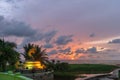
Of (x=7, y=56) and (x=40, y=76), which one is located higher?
(x=7, y=56)

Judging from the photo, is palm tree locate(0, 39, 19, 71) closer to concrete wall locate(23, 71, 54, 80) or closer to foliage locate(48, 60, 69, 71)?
concrete wall locate(23, 71, 54, 80)

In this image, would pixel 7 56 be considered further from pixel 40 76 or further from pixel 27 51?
pixel 27 51

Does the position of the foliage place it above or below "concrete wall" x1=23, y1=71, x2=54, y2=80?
above

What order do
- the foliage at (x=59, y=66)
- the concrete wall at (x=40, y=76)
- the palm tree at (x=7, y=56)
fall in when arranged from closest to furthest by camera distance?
the concrete wall at (x=40, y=76) → the palm tree at (x=7, y=56) → the foliage at (x=59, y=66)

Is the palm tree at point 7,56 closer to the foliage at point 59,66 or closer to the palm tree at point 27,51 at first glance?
the palm tree at point 27,51

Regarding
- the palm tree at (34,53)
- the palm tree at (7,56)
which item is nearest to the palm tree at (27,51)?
the palm tree at (34,53)

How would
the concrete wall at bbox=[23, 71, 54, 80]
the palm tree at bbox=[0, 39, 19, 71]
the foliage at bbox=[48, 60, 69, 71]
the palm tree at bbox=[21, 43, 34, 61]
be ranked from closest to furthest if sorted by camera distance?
the concrete wall at bbox=[23, 71, 54, 80]
the palm tree at bbox=[0, 39, 19, 71]
the palm tree at bbox=[21, 43, 34, 61]
the foliage at bbox=[48, 60, 69, 71]

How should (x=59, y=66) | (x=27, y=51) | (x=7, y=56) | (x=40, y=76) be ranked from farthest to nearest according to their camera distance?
(x=59, y=66), (x=27, y=51), (x=40, y=76), (x=7, y=56)

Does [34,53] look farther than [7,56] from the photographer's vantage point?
Yes

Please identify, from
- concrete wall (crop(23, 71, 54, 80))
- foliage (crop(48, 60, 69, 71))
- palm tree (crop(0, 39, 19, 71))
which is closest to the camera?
concrete wall (crop(23, 71, 54, 80))

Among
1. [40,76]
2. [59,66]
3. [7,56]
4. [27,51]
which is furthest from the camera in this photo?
[59,66]

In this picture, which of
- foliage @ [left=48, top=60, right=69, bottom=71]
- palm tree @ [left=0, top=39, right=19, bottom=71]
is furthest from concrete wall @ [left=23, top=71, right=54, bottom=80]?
foliage @ [left=48, top=60, right=69, bottom=71]

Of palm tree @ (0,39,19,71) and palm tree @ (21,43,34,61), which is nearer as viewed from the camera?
palm tree @ (0,39,19,71)

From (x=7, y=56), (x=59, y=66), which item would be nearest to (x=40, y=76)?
(x=7, y=56)
